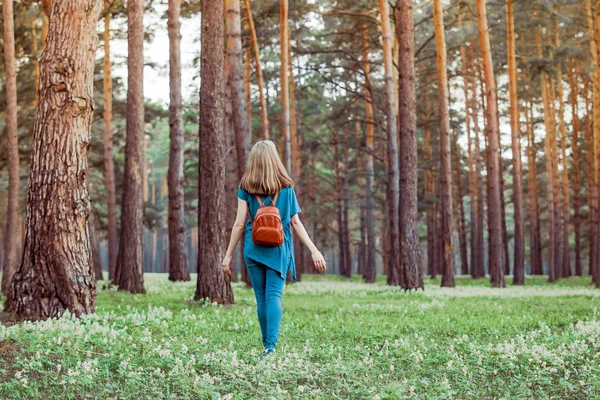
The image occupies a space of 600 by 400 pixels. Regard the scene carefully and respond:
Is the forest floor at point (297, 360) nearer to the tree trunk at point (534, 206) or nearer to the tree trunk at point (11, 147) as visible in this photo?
the tree trunk at point (11, 147)

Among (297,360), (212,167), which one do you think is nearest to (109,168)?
(212,167)

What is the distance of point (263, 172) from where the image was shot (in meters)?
6.89

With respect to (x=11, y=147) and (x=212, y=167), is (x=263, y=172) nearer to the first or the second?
(x=212, y=167)

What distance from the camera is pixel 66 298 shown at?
352 inches

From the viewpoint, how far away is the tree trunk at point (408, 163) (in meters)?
18.7

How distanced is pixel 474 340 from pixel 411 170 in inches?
409

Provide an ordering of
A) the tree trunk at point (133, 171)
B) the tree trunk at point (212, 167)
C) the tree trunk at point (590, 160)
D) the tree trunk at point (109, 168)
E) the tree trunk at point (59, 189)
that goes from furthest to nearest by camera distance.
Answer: the tree trunk at point (590, 160) → the tree trunk at point (109, 168) → the tree trunk at point (133, 171) → the tree trunk at point (212, 167) → the tree trunk at point (59, 189)

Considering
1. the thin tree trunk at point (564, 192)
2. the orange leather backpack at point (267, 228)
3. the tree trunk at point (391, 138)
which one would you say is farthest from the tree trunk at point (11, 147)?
the thin tree trunk at point (564, 192)

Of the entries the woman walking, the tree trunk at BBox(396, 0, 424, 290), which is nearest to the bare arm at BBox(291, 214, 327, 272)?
the woman walking

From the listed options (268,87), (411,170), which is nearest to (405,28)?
(411,170)

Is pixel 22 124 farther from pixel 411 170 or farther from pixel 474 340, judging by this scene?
pixel 474 340

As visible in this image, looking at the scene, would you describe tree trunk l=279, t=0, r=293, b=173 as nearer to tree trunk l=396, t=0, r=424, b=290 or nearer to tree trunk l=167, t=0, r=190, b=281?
tree trunk l=167, t=0, r=190, b=281

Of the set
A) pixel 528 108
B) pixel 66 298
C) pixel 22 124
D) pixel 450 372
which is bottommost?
pixel 450 372

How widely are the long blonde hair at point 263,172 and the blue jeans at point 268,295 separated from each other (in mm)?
773
